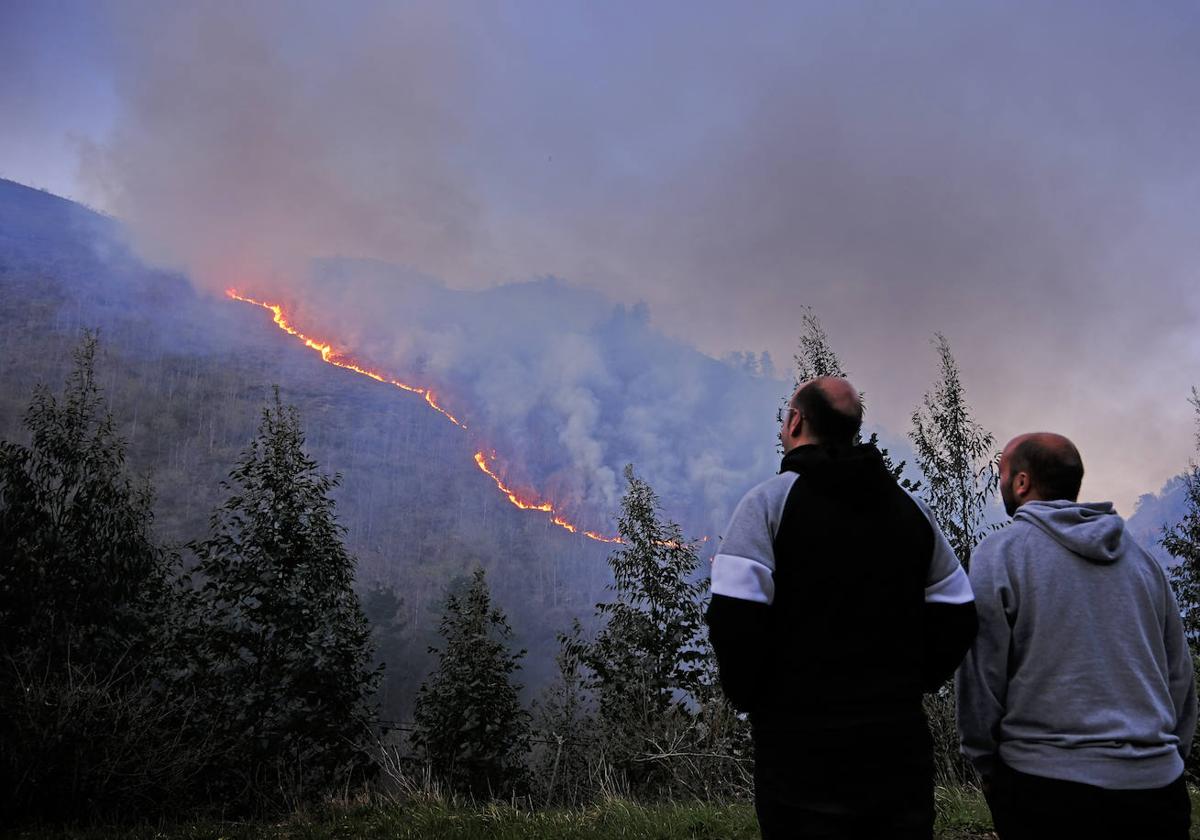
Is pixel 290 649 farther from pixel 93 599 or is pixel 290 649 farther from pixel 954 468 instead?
pixel 954 468

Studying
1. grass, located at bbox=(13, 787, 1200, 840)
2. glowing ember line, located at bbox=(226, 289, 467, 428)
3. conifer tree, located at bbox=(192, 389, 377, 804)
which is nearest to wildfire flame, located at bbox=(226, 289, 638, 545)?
glowing ember line, located at bbox=(226, 289, 467, 428)

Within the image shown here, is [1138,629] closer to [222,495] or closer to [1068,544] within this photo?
[1068,544]

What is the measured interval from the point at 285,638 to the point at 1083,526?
14986 mm

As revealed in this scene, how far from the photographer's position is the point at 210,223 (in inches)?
5994

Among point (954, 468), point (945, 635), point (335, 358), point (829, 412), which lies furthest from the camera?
point (335, 358)

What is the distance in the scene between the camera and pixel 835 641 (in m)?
2.13

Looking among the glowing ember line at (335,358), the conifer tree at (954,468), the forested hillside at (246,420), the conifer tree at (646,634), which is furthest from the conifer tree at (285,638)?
the glowing ember line at (335,358)

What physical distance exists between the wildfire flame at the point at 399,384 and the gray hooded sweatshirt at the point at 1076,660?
12085 centimetres

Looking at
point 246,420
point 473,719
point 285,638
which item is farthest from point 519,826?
point 246,420

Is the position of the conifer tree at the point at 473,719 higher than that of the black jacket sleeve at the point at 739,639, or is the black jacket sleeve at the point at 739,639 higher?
the black jacket sleeve at the point at 739,639

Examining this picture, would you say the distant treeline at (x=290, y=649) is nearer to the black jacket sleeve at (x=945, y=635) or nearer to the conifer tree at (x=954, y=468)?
the conifer tree at (x=954, y=468)

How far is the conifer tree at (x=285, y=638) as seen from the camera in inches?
534

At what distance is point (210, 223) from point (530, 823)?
175292mm

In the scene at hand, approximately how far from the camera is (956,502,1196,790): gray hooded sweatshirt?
2309 millimetres
